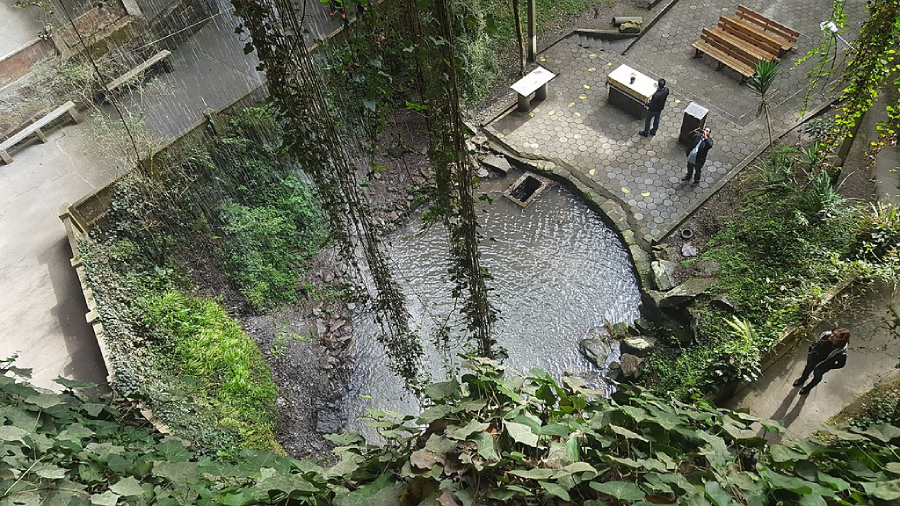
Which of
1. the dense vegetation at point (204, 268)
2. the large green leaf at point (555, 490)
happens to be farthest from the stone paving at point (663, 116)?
the large green leaf at point (555, 490)

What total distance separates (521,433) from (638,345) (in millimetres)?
4410

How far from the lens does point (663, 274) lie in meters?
6.52

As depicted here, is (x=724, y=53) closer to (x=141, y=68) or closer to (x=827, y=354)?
(x=827, y=354)

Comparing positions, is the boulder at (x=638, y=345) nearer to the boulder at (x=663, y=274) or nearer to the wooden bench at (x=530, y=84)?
the boulder at (x=663, y=274)

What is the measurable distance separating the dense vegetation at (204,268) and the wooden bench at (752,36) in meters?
6.46

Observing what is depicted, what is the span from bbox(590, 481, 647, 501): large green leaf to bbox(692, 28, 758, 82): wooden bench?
7.75 m

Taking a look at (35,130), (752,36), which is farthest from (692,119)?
(35,130)

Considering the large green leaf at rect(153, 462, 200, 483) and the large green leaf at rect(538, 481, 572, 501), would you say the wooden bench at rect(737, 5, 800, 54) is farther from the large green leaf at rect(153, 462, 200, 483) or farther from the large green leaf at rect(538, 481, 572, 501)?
the large green leaf at rect(153, 462, 200, 483)

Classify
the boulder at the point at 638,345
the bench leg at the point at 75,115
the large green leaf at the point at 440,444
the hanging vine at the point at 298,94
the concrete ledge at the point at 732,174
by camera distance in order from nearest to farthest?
the large green leaf at the point at 440,444
the hanging vine at the point at 298,94
the boulder at the point at 638,345
the concrete ledge at the point at 732,174
the bench leg at the point at 75,115

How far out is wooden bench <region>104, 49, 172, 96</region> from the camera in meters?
7.96

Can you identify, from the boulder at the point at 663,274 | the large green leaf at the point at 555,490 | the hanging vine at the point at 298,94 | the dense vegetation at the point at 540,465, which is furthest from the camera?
the boulder at the point at 663,274

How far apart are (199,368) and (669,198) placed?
5789 mm

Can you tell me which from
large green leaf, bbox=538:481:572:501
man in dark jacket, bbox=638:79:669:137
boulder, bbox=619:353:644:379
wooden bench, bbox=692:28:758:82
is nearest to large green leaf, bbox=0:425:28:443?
large green leaf, bbox=538:481:572:501

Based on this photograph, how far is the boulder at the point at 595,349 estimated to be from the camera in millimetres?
6188
